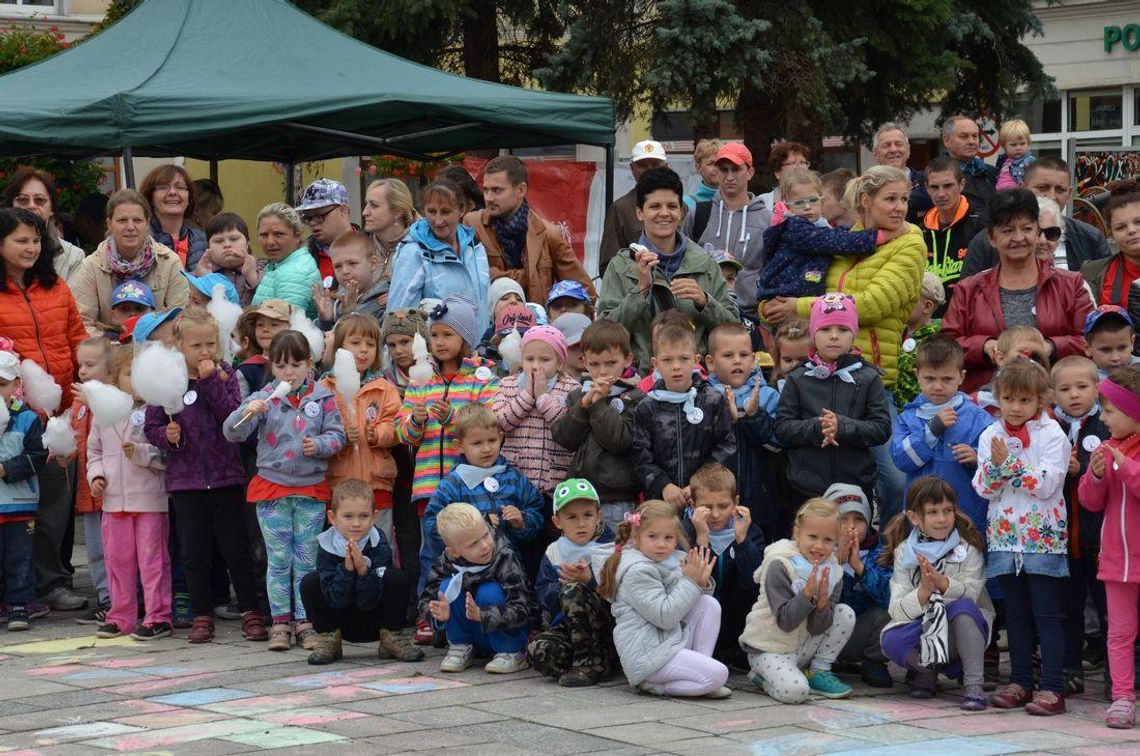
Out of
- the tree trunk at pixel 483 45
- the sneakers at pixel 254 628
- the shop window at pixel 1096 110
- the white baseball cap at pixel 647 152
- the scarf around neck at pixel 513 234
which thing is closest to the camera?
the sneakers at pixel 254 628

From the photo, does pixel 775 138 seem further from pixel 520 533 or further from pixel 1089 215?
pixel 520 533

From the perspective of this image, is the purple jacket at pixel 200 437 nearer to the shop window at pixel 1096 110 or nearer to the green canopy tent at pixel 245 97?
the green canopy tent at pixel 245 97

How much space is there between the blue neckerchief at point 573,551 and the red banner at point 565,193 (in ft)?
24.0

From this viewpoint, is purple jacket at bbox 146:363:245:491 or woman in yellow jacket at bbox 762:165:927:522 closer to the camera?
woman in yellow jacket at bbox 762:165:927:522

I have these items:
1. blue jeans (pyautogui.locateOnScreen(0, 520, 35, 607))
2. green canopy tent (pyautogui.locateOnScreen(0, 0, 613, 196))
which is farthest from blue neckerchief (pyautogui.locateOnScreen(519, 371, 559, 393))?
green canopy tent (pyautogui.locateOnScreen(0, 0, 613, 196))

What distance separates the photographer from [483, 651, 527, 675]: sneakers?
7789 millimetres

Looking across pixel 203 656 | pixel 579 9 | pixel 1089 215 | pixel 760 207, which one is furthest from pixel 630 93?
pixel 203 656

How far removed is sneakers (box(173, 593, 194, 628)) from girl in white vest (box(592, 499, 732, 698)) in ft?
8.47

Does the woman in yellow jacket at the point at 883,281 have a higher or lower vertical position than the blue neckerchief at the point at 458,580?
higher

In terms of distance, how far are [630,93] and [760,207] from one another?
23.7 feet

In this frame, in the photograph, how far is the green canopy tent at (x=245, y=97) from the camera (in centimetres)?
1052

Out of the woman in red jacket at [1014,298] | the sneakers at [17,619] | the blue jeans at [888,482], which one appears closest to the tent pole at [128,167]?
the sneakers at [17,619]

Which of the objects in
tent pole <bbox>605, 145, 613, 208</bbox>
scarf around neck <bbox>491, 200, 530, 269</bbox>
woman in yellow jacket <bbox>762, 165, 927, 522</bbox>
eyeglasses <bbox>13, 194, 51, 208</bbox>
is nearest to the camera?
woman in yellow jacket <bbox>762, 165, 927, 522</bbox>

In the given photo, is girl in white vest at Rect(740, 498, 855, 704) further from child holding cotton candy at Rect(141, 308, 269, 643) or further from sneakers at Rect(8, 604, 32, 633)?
sneakers at Rect(8, 604, 32, 633)
